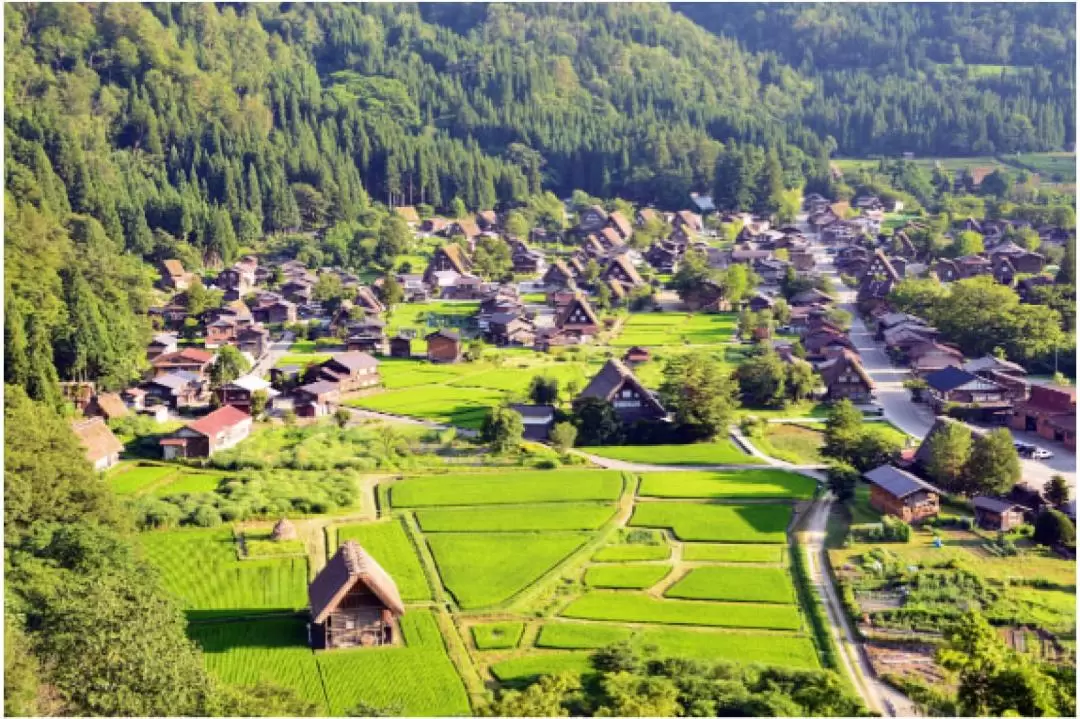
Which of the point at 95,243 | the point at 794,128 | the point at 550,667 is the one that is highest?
the point at 794,128

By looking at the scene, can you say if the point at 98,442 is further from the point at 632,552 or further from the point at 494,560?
the point at 632,552

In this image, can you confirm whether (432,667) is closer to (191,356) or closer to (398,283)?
(191,356)

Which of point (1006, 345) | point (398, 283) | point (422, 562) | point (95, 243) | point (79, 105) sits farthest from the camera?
point (79, 105)

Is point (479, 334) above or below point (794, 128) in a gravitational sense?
below

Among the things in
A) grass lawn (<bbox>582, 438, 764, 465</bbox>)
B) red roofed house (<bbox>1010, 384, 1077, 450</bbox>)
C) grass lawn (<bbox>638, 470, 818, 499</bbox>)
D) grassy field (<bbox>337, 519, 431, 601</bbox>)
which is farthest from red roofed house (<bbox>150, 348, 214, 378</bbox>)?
red roofed house (<bbox>1010, 384, 1077, 450</bbox>)

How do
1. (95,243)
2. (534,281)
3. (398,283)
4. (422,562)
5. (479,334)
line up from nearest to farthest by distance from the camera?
(422,562) → (479,334) → (95,243) → (398,283) → (534,281)

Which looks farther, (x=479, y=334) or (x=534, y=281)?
(x=534, y=281)

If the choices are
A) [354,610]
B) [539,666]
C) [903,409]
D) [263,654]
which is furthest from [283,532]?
[903,409]

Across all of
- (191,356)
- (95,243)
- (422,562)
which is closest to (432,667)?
(422,562)
